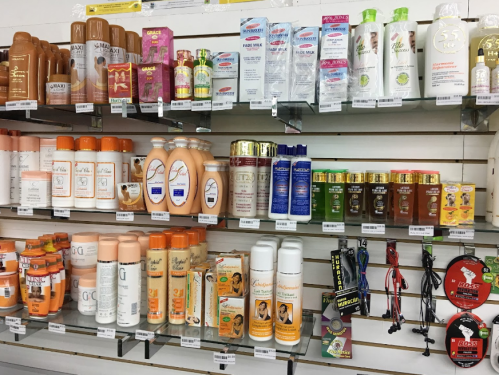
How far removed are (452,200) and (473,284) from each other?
19.4 inches

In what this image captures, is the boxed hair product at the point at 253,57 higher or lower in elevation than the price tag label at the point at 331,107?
higher

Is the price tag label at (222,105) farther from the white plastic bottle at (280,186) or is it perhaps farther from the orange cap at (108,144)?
the orange cap at (108,144)

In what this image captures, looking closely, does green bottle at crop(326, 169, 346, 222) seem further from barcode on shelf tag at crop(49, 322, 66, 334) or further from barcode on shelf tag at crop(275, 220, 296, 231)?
barcode on shelf tag at crop(49, 322, 66, 334)

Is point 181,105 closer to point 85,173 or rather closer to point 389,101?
point 85,173

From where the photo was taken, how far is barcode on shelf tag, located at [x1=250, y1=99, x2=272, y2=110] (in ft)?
5.03

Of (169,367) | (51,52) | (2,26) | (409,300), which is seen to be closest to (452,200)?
(409,300)

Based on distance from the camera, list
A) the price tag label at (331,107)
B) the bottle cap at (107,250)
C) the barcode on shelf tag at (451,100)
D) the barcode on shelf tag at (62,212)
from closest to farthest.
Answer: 1. the barcode on shelf tag at (451,100)
2. the price tag label at (331,107)
3. the bottle cap at (107,250)
4. the barcode on shelf tag at (62,212)

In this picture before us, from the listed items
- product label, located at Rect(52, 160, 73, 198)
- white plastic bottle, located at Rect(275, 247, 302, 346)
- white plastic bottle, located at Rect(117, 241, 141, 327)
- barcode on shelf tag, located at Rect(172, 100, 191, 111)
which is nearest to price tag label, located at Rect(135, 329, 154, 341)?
white plastic bottle, located at Rect(117, 241, 141, 327)

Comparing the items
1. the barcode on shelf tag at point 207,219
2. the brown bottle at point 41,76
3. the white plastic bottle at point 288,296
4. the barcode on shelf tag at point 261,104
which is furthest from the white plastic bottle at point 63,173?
the white plastic bottle at point 288,296

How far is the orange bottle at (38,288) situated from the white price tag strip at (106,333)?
327 mm

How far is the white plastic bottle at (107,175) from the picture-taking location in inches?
72.5

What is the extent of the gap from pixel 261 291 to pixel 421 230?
2.22 feet

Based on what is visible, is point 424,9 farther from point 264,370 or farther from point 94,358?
point 94,358

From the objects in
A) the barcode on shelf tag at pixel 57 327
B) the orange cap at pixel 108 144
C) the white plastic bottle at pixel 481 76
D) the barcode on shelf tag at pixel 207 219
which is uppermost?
the white plastic bottle at pixel 481 76
